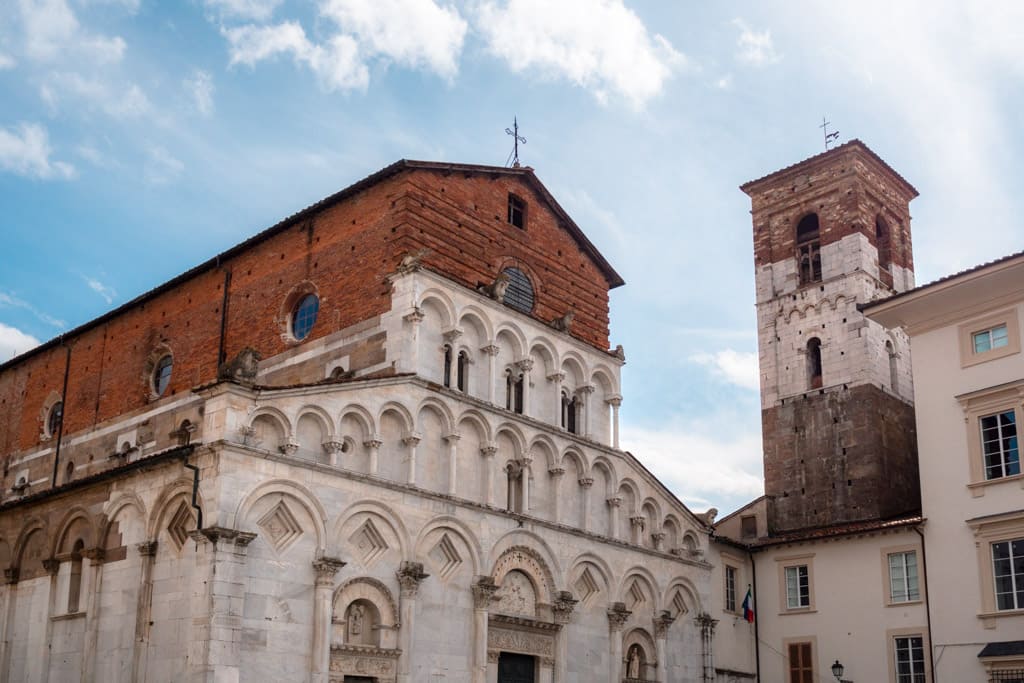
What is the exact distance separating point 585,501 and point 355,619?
7702mm

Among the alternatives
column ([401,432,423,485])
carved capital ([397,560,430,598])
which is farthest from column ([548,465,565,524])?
carved capital ([397,560,430,598])

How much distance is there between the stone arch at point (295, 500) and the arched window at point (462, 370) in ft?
17.9

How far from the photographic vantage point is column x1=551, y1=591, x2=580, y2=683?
85.5 ft

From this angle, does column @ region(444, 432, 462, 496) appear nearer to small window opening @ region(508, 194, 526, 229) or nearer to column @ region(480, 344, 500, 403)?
column @ region(480, 344, 500, 403)

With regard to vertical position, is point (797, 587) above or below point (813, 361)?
below

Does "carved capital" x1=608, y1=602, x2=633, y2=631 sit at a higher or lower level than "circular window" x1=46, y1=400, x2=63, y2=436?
lower

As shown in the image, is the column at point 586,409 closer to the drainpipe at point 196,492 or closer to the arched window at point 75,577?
the drainpipe at point 196,492

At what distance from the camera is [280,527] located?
2125cm

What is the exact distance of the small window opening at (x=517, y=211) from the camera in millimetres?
29737

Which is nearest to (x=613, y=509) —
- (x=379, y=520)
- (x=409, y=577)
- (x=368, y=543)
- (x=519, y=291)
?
(x=519, y=291)

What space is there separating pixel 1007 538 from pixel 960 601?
1806 mm

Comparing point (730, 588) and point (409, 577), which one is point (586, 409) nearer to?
point (730, 588)

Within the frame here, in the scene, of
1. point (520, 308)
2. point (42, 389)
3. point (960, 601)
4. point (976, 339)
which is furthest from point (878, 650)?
point (42, 389)

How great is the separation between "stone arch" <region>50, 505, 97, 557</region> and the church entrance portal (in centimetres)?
873
